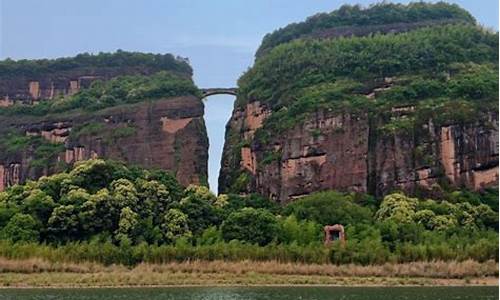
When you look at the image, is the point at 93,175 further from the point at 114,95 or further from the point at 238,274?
the point at 114,95

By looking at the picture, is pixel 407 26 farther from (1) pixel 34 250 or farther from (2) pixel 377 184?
(1) pixel 34 250

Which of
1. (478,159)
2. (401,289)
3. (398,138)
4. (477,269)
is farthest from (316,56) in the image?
(401,289)

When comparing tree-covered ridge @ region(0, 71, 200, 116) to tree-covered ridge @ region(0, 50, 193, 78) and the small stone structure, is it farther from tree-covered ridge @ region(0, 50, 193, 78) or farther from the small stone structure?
the small stone structure

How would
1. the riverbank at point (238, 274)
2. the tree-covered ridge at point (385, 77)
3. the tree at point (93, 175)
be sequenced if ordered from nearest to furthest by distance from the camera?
the riverbank at point (238, 274)
the tree at point (93, 175)
the tree-covered ridge at point (385, 77)

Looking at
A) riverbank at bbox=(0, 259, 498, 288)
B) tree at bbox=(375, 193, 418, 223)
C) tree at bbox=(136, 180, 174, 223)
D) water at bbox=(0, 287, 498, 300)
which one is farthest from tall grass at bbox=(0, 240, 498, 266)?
tree at bbox=(136, 180, 174, 223)

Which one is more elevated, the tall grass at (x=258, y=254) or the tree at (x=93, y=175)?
the tree at (x=93, y=175)

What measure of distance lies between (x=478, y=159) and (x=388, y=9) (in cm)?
3513

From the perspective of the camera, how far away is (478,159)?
190ft

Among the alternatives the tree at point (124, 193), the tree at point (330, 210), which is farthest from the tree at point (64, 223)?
the tree at point (330, 210)

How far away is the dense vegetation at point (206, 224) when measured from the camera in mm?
41594

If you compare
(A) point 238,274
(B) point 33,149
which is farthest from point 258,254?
(B) point 33,149

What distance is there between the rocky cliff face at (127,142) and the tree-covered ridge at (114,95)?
2.15m

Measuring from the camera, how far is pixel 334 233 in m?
48.9

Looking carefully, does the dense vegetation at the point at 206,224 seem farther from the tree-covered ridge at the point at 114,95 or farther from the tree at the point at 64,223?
the tree-covered ridge at the point at 114,95
